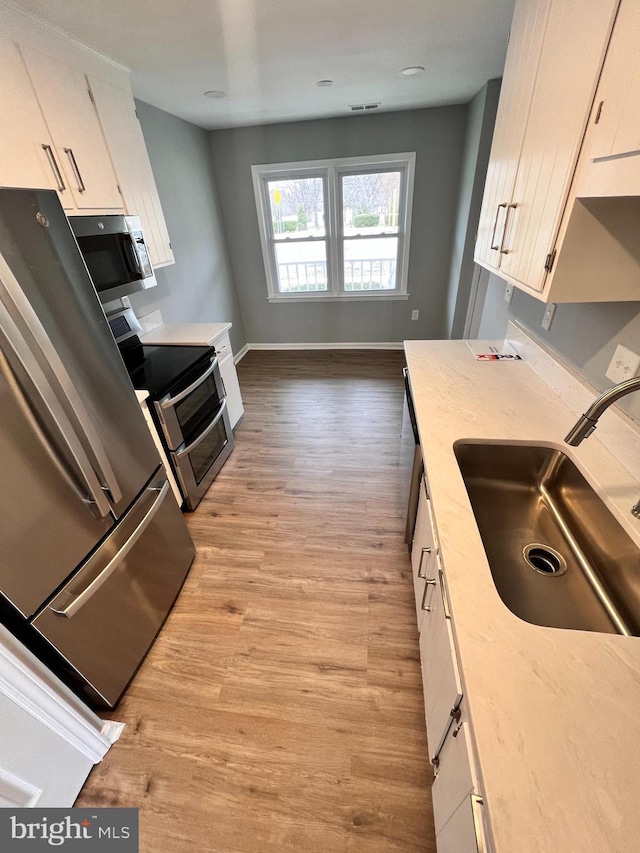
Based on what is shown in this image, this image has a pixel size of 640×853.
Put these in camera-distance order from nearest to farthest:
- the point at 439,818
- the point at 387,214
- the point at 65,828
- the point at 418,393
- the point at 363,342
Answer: the point at 439,818, the point at 65,828, the point at 418,393, the point at 387,214, the point at 363,342

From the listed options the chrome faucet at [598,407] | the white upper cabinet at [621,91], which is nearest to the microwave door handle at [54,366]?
the chrome faucet at [598,407]

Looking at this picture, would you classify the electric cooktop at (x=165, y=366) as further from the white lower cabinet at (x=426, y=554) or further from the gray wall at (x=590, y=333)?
the gray wall at (x=590, y=333)

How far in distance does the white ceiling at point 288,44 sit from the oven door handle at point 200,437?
1.98m

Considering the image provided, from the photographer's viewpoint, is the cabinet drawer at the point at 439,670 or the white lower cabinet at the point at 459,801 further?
the cabinet drawer at the point at 439,670

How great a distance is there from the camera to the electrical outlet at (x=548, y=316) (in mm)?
1510

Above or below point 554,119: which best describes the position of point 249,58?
above

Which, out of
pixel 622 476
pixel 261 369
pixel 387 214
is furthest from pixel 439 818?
pixel 387 214

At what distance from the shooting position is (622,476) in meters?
1.05

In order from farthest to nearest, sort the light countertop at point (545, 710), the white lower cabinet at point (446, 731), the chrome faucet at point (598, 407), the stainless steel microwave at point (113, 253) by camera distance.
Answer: the stainless steel microwave at point (113, 253)
the chrome faucet at point (598, 407)
the white lower cabinet at point (446, 731)
the light countertop at point (545, 710)

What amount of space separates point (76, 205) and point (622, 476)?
2.57m

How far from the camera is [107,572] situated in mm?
1270

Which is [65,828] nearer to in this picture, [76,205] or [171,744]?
[171,744]

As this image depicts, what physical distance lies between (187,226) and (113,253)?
1911 mm

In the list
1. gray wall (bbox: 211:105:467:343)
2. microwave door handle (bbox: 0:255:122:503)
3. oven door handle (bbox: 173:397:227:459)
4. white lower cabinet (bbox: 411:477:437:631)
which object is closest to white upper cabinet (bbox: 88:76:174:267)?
oven door handle (bbox: 173:397:227:459)
